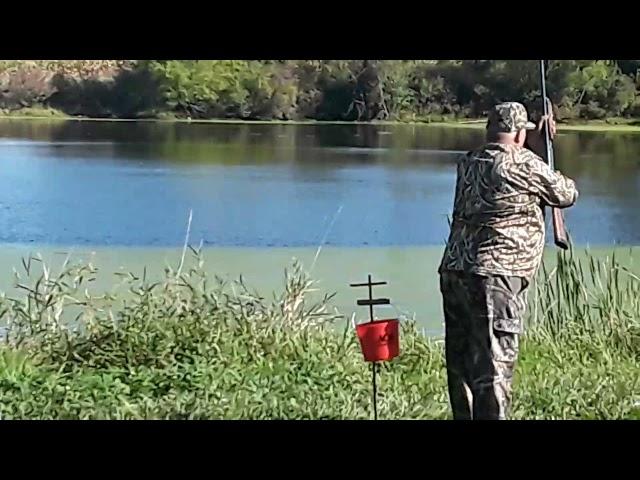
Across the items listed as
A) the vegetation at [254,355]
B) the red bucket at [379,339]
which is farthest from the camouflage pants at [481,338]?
the vegetation at [254,355]

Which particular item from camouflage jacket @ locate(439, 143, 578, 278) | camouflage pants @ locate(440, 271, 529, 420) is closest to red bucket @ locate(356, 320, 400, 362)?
camouflage pants @ locate(440, 271, 529, 420)

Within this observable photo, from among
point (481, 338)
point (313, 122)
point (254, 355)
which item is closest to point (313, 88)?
point (313, 122)

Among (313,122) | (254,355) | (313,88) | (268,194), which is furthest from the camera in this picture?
(268,194)

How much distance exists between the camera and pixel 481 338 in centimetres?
340

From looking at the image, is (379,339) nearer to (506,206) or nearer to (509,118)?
(506,206)

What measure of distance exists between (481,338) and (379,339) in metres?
0.50

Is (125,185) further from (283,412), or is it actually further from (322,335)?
(283,412)

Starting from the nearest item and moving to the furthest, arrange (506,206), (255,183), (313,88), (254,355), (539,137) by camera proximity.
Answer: (506,206) < (539,137) < (254,355) < (313,88) < (255,183)

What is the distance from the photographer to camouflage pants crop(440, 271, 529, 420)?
3.38 metres

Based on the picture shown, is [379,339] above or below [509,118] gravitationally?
below

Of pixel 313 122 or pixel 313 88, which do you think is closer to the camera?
pixel 313 88

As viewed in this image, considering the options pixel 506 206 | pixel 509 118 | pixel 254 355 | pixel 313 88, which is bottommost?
pixel 254 355

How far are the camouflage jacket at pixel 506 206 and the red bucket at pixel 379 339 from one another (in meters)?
0.47
